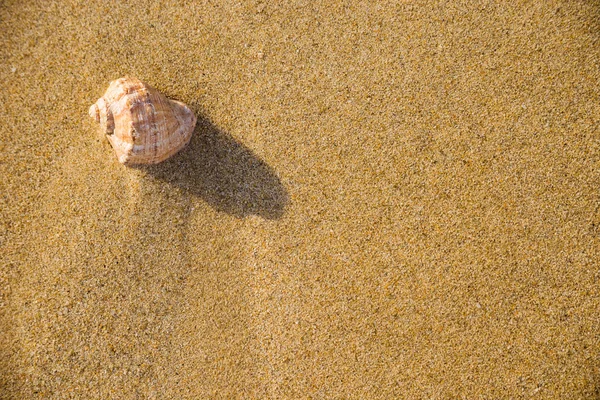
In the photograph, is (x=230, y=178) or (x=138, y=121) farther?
(x=230, y=178)

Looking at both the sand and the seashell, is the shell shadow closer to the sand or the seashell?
the sand

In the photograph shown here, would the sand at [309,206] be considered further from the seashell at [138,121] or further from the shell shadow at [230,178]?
the seashell at [138,121]

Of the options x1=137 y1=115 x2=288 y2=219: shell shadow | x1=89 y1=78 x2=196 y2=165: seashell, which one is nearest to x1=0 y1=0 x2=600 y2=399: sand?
x1=137 y1=115 x2=288 y2=219: shell shadow

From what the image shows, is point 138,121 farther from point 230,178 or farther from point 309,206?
point 309,206

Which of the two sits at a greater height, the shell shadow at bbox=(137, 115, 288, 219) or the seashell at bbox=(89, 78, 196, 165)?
the seashell at bbox=(89, 78, 196, 165)

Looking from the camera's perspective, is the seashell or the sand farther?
the sand

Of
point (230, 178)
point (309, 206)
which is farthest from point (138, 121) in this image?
point (309, 206)

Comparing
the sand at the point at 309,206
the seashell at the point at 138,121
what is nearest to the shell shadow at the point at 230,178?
the sand at the point at 309,206

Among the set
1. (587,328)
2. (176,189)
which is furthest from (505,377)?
(176,189)
